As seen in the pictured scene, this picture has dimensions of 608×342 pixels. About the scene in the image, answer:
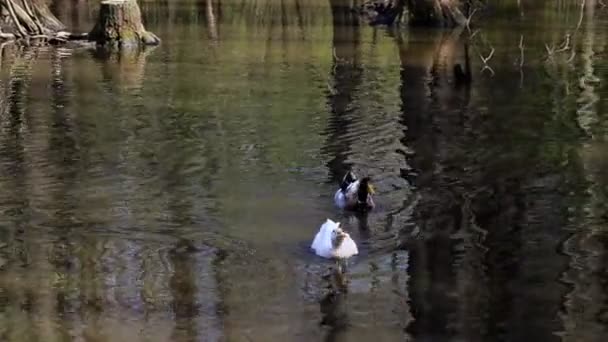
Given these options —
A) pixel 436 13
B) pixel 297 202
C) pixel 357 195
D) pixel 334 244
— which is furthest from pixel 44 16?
pixel 334 244

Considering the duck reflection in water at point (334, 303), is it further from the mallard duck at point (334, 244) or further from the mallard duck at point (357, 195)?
the mallard duck at point (357, 195)

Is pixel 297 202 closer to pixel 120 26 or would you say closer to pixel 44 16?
pixel 120 26

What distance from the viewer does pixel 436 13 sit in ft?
90.2

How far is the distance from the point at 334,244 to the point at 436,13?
2103cm

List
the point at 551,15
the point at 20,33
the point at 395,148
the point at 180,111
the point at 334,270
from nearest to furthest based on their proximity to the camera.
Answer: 1. the point at 334,270
2. the point at 395,148
3. the point at 180,111
4. the point at 20,33
5. the point at 551,15

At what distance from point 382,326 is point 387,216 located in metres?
2.63

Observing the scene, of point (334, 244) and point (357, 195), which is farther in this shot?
point (357, 195)

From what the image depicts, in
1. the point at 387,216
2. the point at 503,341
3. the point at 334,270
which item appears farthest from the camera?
the point at 387,216

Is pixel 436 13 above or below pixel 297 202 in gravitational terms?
above

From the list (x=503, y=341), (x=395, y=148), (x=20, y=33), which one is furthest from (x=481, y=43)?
(x=503, y=341)

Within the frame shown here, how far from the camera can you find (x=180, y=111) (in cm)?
1408

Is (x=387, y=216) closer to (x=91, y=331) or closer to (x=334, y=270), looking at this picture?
(x=334, y=270)

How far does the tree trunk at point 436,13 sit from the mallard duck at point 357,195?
18.9 metres

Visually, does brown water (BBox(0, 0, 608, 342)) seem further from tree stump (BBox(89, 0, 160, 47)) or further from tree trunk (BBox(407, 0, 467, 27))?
tree trunk (BBox(407, 0, 467, 27))
